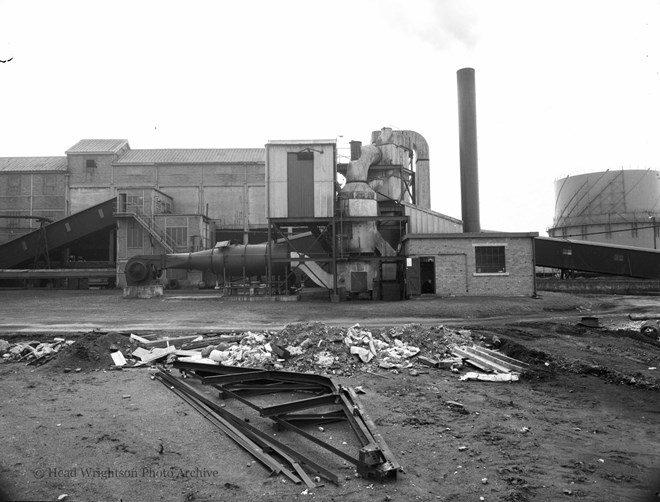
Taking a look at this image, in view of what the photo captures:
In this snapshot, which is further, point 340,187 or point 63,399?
point 340,187

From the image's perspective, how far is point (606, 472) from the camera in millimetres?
4605

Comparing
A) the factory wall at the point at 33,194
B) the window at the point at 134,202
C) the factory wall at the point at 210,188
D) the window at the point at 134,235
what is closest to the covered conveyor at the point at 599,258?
the factory wall at the point at 210,188

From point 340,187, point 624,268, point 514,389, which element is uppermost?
point 340,187

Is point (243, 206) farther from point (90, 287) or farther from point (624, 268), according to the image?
point (624, 268)

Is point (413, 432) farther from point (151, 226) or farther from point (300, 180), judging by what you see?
point (151, 226)

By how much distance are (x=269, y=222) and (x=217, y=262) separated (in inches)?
234

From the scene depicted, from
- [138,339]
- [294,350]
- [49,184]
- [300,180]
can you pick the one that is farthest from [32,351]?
[49,184]

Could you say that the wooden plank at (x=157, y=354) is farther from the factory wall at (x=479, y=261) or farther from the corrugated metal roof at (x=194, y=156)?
the corrugated metal roof at (x=194, y=156)

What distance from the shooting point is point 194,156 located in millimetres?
46438

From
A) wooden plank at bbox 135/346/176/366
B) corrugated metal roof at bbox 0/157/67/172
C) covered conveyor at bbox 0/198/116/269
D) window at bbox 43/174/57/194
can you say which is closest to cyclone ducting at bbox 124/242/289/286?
covered conveyor at bbox 0/198/116/269

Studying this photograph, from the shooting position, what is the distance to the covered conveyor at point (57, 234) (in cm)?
3672

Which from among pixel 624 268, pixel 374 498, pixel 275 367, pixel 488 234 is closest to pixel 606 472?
pixel 374 498

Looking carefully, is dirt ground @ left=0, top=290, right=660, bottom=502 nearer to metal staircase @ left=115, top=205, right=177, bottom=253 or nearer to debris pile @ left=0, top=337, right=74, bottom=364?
debris pile @ left=0, top=337, right=74, bottom=364

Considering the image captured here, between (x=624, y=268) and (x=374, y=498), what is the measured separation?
33.0m
